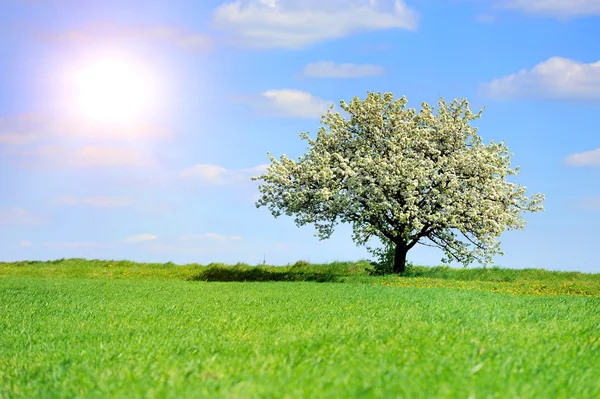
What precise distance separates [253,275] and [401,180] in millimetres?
11814

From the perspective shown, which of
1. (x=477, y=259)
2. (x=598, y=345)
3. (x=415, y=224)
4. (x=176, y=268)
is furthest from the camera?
(x=176, y=268)

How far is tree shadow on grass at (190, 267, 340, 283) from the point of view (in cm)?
3800

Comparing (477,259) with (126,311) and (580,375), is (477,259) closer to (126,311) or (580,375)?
(126,311)

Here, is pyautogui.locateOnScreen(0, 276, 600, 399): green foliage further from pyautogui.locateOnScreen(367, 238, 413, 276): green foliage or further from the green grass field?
pyautogui.locateOnScreen(367, 238, 413, 276): green foliage

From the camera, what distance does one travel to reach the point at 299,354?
24.8 ft

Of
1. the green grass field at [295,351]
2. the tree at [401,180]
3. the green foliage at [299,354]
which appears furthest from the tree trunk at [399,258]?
the green foliage at [299,354]

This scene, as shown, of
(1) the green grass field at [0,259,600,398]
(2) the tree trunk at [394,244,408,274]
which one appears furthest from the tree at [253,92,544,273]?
(1) the green grass field at [0,259,600,398]

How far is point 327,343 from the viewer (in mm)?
8344

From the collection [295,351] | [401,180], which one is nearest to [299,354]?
[295,351]

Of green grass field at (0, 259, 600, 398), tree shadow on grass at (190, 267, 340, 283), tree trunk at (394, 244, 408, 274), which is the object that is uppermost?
tree trunk at (394, 244, 408, 274)

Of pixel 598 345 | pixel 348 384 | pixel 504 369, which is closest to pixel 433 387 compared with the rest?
pixel 348 384

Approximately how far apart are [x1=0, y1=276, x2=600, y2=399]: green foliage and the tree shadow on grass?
71.1ft

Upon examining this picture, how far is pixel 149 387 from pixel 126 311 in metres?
11.0

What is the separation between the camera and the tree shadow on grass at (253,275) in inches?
1496
